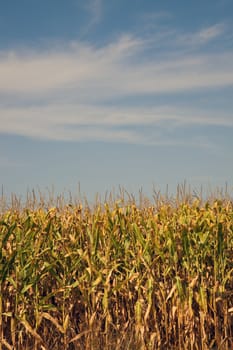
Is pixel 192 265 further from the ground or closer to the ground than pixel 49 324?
further from the ground

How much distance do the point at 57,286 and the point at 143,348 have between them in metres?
1.74

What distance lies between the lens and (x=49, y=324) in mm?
7938

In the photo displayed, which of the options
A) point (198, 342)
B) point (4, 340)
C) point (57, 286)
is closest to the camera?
point (4, 340)

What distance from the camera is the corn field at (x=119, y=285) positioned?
24.4 ft

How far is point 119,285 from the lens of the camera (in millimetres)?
7555

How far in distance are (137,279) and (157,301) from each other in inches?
22.8

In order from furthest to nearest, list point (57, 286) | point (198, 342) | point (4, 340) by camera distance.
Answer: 1. point (57, 286)
2. point (198, 342)
3. point (4, 340)

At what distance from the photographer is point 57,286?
8.20 meters

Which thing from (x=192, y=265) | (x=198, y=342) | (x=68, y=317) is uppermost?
(x=192, y=265)

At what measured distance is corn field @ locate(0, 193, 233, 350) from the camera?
7.44 m

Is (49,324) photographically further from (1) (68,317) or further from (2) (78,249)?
(2) (78,249)

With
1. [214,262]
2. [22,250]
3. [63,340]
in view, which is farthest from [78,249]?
[214,262]

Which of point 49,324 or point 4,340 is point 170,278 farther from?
point 4,340

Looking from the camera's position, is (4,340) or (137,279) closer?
(4,340)
